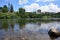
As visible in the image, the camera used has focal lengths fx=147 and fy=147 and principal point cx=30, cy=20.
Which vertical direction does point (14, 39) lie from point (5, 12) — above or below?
below

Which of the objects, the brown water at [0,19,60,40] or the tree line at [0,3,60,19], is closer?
the brown water at [0,19,60,40]

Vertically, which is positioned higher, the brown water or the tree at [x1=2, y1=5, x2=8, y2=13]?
the tree at [x1=2, y1=5, x2=8, y2=13]

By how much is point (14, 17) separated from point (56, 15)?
1901mm

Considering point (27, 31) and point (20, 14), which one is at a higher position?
point (20, 14)

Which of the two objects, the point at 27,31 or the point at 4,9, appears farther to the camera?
the point at 4,9

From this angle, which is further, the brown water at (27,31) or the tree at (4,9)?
the tree at (4,9)

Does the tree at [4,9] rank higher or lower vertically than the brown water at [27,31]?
higher

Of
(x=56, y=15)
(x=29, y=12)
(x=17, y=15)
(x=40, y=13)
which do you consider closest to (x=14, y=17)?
(x=17, y=15)

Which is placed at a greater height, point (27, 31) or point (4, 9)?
point (4, 9)

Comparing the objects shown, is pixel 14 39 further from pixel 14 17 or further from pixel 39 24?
pixel 39 24

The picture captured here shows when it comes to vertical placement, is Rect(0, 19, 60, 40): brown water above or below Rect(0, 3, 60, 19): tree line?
below

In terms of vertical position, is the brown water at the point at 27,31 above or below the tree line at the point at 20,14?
below

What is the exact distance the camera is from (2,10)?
6746 mm

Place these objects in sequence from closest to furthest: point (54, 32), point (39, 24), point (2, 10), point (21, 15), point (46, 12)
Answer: point (54, 32)
point (46, 12)
point (21, 15)
point (2, 10)
point (39, 24)
